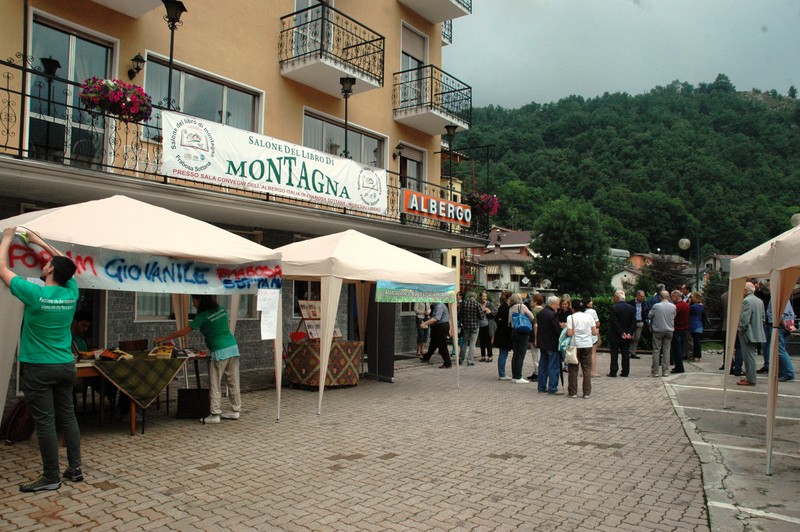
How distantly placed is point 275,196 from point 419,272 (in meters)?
3.69

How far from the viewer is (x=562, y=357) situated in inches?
439

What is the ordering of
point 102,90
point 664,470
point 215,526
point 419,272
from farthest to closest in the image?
point 419,272, point 102,90, point 664,470, point 215,526

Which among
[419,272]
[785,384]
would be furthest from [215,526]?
[785,384]

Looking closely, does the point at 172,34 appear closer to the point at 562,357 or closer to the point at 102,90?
the point at 102,90

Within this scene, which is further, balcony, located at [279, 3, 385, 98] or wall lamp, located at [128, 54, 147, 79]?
balcony, located at [279, 3, 385, 98]

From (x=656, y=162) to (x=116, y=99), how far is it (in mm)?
64718

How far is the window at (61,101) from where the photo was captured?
9805 mm

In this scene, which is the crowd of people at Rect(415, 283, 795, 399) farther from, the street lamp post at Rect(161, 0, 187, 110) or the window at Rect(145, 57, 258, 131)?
the street lamp post at Rect(161, 0, 187, 110)

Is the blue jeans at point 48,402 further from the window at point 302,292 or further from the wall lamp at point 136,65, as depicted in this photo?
the window at point 302,292

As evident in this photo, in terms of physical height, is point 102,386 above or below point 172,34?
below

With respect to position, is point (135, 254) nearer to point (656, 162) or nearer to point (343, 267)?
point (343, 267)

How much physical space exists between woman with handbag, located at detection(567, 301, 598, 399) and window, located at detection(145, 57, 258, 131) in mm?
8195

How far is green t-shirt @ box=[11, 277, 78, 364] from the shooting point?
192 inches

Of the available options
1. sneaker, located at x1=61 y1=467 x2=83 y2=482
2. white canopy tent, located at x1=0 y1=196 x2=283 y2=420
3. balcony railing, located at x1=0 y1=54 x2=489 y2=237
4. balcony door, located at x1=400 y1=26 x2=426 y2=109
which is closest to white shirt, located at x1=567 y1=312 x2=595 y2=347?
white canopy tent, located at x1=0 y1=196 x2=283 y2=420
